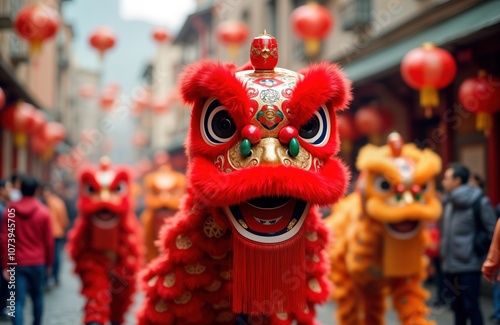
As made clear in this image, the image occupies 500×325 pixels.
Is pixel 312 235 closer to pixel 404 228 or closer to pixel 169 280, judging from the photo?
pixel 169 280

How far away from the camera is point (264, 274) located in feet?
13.0

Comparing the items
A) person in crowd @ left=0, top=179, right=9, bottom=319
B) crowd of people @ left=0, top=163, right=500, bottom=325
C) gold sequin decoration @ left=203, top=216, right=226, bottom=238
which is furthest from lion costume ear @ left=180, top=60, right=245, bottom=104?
person in crowd @ left=0, top=179, right=9, bottom=319

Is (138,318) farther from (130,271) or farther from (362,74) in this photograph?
(362,74)

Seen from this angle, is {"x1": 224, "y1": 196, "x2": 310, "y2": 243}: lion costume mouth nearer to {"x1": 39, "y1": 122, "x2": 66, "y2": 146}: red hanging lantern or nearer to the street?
the street

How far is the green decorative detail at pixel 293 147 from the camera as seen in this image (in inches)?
157

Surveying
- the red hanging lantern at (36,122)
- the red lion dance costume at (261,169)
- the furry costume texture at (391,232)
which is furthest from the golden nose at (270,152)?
the red hanging lantern at (36,122)

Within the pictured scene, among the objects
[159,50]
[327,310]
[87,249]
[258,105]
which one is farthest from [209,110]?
[159,50]

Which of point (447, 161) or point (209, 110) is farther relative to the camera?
point (447, 161)

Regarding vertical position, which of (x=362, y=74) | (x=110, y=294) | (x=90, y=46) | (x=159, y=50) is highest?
(x=159, y=50)

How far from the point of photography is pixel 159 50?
47.4m

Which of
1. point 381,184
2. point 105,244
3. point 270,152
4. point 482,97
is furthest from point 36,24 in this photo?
point 270,152

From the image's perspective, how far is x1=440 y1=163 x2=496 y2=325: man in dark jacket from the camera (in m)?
6.85

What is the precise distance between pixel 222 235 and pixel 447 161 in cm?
852

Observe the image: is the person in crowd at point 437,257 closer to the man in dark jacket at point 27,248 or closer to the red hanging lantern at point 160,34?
the man in dark jacket at point 27,248
